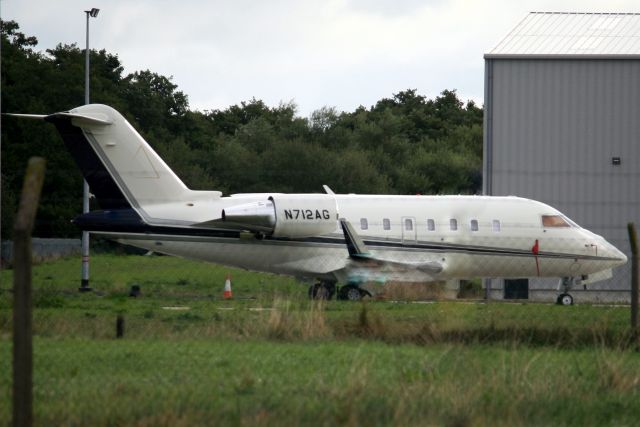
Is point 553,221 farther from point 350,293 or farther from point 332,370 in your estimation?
Result: point 332,370

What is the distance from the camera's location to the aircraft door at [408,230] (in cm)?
2891

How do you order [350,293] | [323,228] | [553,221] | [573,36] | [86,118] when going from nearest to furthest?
[86,118] < [323,228] < [350,293] < [553,221] < [573,36]

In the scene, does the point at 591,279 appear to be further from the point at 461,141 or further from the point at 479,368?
the point at 461,141

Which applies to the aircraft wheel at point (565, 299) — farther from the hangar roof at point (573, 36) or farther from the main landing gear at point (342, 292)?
the hangar roof at point (573, 36)

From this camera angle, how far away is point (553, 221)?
96.0ft

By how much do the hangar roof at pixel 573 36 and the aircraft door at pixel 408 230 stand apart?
6.14 m

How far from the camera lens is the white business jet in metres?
27.0

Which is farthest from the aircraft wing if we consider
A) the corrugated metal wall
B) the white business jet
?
the corrugated metal wall

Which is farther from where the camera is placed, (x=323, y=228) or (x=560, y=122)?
(x=560, y=122)

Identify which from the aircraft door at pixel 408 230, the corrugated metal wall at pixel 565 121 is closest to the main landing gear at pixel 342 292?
the aircraft door at pixel 408 230

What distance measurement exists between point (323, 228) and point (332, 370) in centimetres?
1549

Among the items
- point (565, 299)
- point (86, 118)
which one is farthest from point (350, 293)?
point (86, 118)

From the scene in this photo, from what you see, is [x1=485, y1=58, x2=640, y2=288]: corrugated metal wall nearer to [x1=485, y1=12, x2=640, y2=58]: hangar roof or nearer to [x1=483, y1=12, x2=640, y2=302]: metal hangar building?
[x1=483, y1=12, x2=640, y2=302]: metal hangar building

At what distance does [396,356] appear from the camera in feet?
43.8
